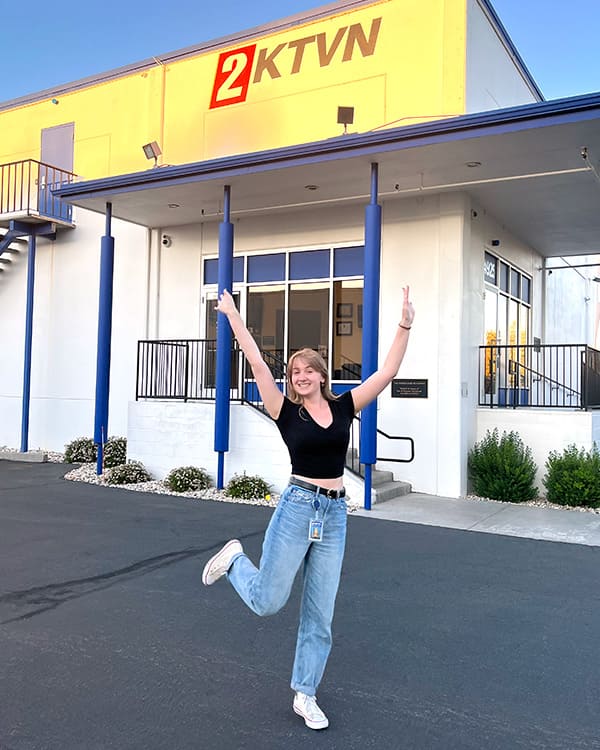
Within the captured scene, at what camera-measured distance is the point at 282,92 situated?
42.2ft

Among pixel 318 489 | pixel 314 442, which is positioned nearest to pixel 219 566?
pixel 318 489

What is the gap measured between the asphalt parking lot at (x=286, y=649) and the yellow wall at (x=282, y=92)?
7.73 meters

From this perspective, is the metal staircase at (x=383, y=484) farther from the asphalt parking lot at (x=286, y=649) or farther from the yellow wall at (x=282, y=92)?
the yellow wall at (x=282, y=92)

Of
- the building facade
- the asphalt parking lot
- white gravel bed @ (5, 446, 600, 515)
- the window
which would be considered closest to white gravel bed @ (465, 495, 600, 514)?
white gravel bed @ (5, 446, 600, 515)

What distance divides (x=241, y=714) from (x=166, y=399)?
8943mm

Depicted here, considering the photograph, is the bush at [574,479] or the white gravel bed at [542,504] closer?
the white gravel bed at [542,504]

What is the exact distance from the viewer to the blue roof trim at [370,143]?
7898mm

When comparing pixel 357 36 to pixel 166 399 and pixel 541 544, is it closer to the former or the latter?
pixel 166 399

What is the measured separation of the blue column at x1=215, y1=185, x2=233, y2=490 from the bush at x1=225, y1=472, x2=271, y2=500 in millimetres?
400

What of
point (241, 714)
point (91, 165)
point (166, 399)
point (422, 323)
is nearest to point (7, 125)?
point (91, 165)

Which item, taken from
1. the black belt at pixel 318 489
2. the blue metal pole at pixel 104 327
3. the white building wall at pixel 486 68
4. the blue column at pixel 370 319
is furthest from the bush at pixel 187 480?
the black belt at pixel 318 489

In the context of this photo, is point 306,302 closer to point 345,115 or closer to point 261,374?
point 345,115

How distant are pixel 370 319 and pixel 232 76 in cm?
671

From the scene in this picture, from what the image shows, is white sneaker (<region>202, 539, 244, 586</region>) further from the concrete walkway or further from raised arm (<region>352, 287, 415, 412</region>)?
the concrete walkway
